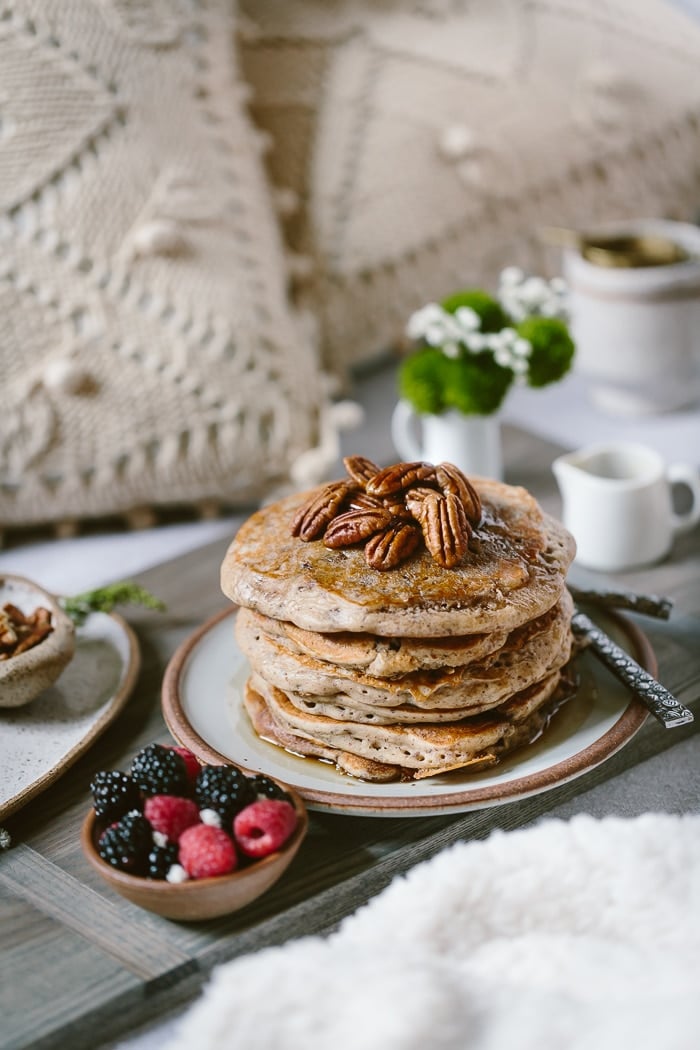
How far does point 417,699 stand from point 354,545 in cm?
14

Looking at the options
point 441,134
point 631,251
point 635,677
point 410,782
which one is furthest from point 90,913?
point 441,134

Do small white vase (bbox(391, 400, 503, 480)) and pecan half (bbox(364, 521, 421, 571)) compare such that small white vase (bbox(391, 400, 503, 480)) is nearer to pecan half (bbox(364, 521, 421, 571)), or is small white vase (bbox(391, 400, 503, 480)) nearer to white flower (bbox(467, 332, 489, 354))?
white flower (bbox(467, 332, 489, 354))

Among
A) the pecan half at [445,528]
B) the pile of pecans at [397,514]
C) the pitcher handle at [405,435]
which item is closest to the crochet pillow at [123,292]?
the pitcher handle at [405,435]

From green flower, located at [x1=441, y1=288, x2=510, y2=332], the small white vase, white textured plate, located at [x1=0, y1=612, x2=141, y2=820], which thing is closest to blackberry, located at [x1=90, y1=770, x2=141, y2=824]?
white textured plate, located at [x1=0, y1=612, x2=141, y2=820]

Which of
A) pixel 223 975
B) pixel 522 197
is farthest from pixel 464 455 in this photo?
pixel 223 975

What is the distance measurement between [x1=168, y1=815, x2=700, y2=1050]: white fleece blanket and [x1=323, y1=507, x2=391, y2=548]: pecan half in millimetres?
268

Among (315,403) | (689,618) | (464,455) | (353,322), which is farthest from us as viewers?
(353,322)

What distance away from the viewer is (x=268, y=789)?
3.14 feet

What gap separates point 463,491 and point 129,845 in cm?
41

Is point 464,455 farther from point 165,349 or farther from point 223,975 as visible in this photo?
point 223,975

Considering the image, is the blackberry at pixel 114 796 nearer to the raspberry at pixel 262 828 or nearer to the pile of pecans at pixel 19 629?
the raspberry at pixel 262 828

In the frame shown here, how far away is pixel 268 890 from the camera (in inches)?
37.7

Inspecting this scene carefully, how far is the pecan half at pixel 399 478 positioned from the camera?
108 cm

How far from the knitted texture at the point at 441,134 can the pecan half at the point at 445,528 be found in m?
0.99
